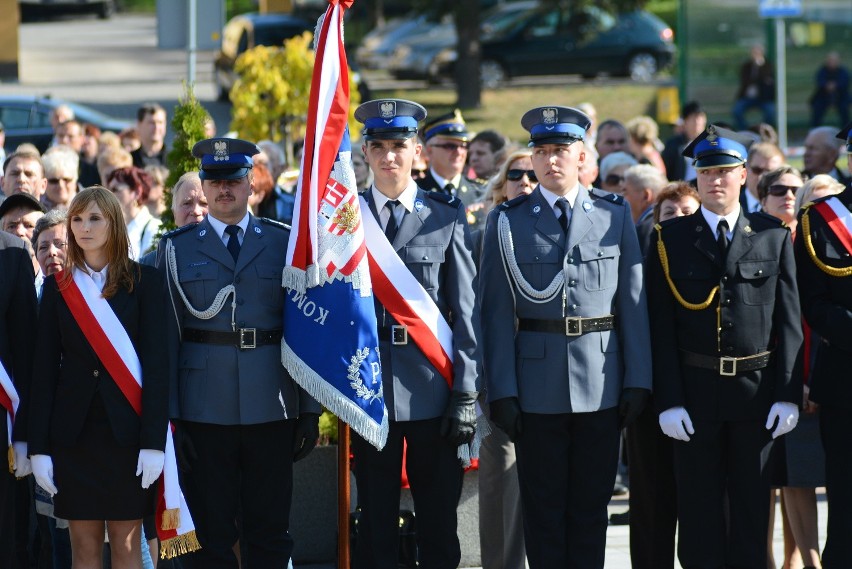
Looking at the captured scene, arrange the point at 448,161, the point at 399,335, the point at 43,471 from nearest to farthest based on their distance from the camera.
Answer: the point at 43,471 < the point at 399,335 < the point at 448,161

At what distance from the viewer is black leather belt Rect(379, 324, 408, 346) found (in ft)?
18.8

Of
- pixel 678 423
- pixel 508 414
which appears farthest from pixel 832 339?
pixel 508 414

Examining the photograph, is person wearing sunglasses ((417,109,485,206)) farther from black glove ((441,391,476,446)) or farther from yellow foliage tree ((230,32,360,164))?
yellow foliage tree ((230,32,360,164))

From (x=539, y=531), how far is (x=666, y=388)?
812mm

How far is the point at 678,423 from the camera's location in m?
5.84

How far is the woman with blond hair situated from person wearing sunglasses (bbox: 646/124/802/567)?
84.7 inches

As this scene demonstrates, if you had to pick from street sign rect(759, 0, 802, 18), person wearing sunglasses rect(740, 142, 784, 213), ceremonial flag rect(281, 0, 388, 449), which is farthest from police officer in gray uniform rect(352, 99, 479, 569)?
street sign rect(759, 0, 802, 18)

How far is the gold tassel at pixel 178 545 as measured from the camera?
5.48m

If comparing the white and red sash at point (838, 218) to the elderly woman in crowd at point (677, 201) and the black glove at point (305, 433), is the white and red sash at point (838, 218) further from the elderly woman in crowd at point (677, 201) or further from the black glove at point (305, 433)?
the black glove at point (305, 433)

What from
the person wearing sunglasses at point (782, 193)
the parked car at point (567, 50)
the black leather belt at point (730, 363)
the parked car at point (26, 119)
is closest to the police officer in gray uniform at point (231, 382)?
the black leather belt at point (730, 363)

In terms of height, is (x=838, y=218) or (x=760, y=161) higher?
(x=760, y=161)

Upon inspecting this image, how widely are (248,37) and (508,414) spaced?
19.9m

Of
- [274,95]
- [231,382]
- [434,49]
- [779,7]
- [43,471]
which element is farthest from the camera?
[434,49]

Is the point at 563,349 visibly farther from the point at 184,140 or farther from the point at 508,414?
the point at 184,140
